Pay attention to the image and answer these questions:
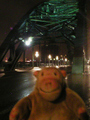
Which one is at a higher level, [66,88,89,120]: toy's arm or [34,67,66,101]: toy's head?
[34,67,66,101]: toy's head

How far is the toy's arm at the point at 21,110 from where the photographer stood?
6.64 feet

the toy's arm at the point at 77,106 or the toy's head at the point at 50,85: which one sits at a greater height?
the toy's head at the point at 50,85

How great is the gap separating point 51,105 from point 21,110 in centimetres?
41

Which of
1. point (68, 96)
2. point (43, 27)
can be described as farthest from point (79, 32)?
point (68, 96)

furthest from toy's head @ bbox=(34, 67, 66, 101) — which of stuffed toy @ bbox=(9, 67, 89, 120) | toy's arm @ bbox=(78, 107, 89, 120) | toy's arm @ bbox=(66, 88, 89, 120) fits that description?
toy's arm @ bbox=(78, 107, 89, 120)

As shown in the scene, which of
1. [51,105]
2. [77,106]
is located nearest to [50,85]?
[51,105]

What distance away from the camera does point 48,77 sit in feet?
7.27

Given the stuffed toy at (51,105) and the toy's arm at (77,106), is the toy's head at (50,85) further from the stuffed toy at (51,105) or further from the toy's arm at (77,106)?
the toy's arm at (77,106)

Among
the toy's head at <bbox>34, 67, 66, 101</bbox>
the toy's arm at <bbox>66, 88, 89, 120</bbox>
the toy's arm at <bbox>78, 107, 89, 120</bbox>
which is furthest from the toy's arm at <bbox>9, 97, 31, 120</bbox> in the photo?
the toy's arm at <bbox>78, 107, 89, 120</bbox>

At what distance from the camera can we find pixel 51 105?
2.17 meters

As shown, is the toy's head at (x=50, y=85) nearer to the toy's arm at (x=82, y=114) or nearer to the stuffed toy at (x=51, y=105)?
the stuffed toy at (x=51, y=105)

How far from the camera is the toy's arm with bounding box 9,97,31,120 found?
2.02m

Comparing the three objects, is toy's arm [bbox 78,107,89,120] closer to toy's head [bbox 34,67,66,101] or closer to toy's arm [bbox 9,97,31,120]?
toy's head [bbox 34,67,66,101]

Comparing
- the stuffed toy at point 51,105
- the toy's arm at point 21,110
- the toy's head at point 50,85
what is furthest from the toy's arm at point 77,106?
the toy's arm at point 21,110
